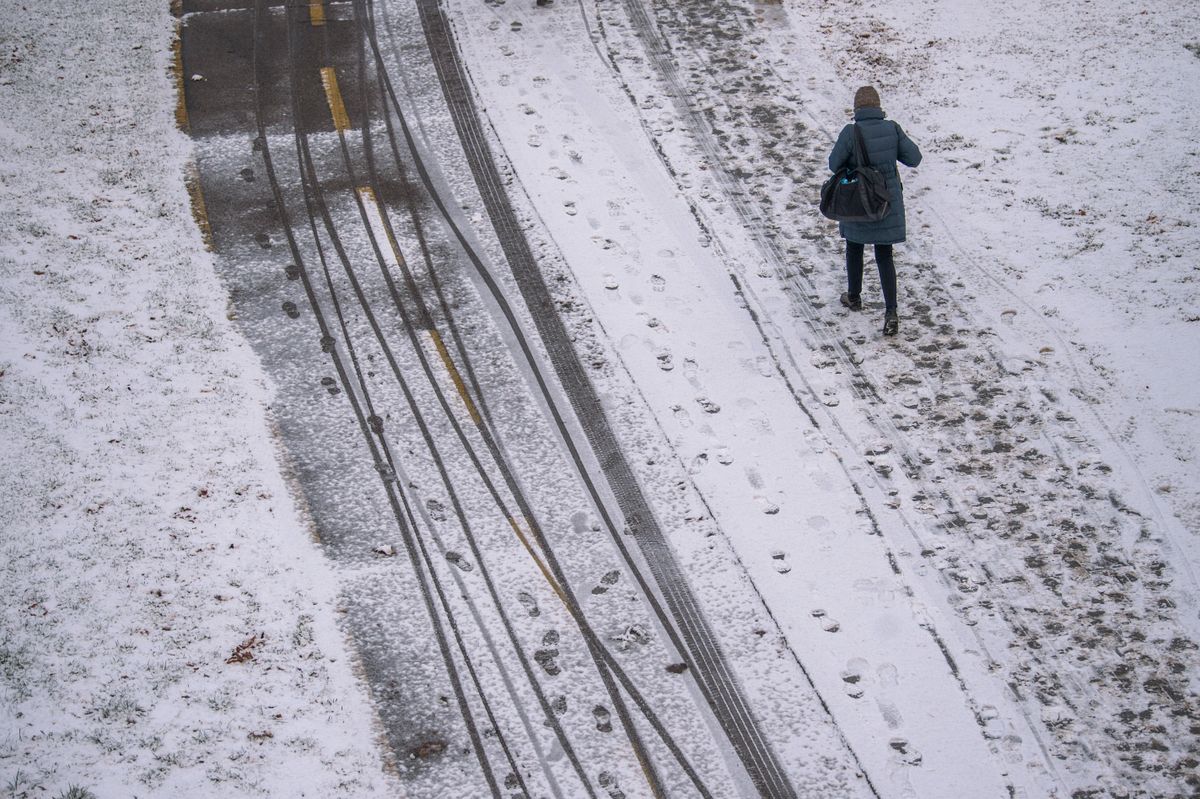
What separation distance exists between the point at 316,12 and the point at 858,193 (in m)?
6.70

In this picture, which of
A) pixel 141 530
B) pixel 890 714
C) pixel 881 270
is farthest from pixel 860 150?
pixel 141 530

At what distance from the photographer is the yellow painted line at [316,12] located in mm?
10969

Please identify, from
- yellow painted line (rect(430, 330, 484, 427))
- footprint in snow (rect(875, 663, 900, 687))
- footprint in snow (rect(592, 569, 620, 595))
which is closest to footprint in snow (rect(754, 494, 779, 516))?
footprint in snow (rect(592, 569, 620, 595))

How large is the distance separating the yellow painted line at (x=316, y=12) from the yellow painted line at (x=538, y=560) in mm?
6900

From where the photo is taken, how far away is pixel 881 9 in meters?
10.9

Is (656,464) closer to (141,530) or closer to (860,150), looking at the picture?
(860,150)

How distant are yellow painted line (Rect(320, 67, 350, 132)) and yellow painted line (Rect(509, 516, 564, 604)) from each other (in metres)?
4.83

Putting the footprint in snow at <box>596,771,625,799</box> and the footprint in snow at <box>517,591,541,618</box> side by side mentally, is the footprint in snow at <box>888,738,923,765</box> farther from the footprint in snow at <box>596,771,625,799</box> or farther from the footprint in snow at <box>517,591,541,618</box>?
the footprint in snow at <box>517,591,541,618</box>

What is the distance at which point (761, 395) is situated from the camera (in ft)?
23.5

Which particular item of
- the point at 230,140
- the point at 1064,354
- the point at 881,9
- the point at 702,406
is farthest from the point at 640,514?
the point at 881,9

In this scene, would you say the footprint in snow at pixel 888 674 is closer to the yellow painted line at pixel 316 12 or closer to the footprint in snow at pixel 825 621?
the footprint in snow at pixel 825 621

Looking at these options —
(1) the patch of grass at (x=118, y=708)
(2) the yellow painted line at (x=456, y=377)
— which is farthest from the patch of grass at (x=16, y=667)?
(2) the yellow painted line at (x=456, y=377)

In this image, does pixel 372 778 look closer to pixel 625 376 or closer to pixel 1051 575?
pixel 625 376

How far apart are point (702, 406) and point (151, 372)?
376 centimetres
